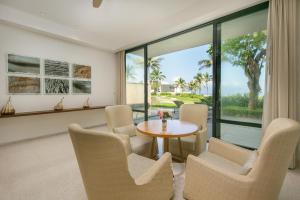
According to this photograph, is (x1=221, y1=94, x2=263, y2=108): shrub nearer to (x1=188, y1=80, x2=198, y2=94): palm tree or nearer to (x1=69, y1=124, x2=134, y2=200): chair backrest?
(x1=188, y1=80, x2=198, y2=94): palm tree

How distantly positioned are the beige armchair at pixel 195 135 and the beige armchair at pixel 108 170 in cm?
126

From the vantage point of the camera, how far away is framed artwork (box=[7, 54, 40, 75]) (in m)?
3.52

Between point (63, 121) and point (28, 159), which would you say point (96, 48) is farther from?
point (28, 159)

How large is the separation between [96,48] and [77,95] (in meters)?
1.71

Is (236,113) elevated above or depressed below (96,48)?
below

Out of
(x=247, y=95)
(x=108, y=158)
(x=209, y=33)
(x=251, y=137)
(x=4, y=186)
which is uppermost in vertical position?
(x=209, y=33)

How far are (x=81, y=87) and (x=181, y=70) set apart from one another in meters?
3.17

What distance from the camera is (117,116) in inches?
110

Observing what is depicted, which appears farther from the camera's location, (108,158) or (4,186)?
(4,186)

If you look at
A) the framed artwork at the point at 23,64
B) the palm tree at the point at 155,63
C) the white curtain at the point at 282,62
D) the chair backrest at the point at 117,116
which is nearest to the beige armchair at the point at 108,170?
the chair backrest at the point at 117,116

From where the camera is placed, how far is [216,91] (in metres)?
3.29

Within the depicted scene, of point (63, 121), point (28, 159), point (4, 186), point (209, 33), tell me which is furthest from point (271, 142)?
point (63, 121)

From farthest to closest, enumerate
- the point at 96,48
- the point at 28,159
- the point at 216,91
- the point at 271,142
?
the point at 96,48, the point at 216,91, the point at 28,159, the point at 271,142

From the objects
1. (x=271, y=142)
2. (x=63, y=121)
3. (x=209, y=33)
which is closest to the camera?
(x=271, y=142)
